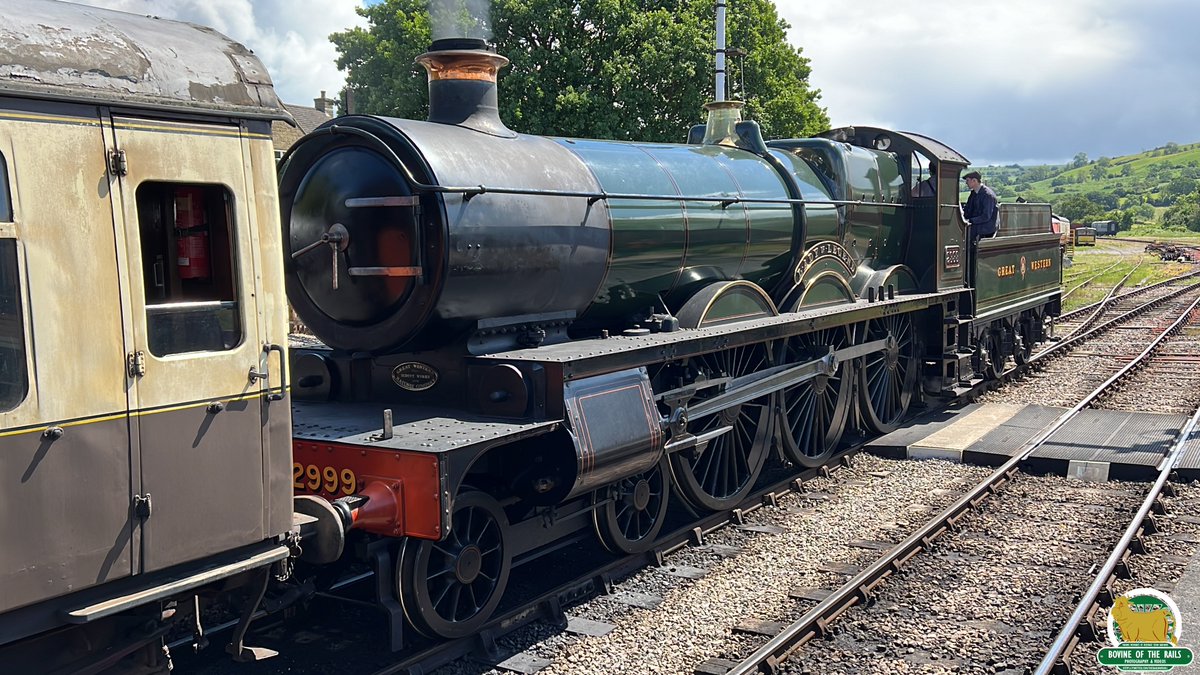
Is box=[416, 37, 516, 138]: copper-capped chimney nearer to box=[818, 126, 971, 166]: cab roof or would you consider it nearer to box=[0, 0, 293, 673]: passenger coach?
box=[0, 0, 293, 673]: passenger coach

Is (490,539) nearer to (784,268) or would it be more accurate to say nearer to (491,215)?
(491,215)

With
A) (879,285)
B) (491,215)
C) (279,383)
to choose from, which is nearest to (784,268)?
(879,285)

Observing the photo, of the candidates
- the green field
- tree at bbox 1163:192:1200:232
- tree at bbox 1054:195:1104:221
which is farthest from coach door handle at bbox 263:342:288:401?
tree at bbox 1054:195:1104:221

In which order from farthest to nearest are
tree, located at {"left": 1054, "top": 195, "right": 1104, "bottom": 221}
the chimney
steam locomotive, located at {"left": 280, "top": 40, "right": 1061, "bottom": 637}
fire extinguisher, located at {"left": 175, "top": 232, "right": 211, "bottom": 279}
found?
tree, located at {"left": 1054, "top": 195, "right": 1104, "bottom": 221} → the chimney → steam locomotive, located at {"left": 280, "top": 40, "right": 1061, "bottom": 637} → fire extinguisher, located at {"left": 175, "top": 232, "right": 211, "bottom": 279}

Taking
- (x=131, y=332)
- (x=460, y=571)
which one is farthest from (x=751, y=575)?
(x=131, y=332)

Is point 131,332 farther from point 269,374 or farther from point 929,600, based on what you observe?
point 929,600

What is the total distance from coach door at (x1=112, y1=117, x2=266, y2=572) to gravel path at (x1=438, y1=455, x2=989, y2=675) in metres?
1.79

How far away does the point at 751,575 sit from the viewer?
21.8 ft

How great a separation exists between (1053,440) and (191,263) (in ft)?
28.3

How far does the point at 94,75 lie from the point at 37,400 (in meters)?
1.19

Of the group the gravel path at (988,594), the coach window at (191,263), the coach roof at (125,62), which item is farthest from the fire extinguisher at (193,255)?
the gravel path at (988,594)

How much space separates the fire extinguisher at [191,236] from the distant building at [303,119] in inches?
578

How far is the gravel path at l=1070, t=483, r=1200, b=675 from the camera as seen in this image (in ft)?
17.4

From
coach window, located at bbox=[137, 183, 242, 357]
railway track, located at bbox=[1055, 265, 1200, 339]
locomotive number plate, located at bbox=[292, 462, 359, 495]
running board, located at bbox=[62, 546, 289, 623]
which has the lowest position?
railway track, located at bbox=[1055, 265, 1200, 339]
